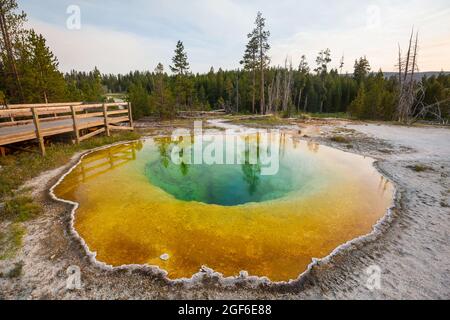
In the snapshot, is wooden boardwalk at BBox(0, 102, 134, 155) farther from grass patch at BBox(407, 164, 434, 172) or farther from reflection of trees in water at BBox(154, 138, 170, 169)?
grass patch at BBox(407, 164, 434, 172)

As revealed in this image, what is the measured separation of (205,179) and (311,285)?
553cm

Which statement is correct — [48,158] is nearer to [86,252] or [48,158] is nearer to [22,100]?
[86,252]

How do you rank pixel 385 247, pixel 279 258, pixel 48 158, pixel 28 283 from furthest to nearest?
pixel 48 158 → pixel 385 247 → pixel 279 258 → pixel 28 283

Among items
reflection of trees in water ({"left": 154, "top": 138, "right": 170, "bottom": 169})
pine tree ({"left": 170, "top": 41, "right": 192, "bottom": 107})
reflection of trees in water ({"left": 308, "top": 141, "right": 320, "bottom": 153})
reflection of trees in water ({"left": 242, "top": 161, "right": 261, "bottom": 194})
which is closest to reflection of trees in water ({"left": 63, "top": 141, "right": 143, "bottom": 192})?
reflection of trees in water ({"left": 154, "top": 138, "right": 170, "bottom": 169})

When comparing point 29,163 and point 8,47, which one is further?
point 8,47

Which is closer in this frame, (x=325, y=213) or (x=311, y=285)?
(x=311, y=285)

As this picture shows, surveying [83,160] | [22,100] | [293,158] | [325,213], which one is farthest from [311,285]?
[22,100]

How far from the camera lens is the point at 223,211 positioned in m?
5.67

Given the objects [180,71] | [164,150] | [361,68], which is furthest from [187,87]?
[361,68]

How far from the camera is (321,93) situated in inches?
1999

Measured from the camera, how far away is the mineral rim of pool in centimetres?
403

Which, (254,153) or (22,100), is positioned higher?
(22,100)

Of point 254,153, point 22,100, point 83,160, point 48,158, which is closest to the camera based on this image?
point 48,158

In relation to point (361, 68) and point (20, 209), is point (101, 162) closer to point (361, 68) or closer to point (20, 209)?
point (20, 209)
